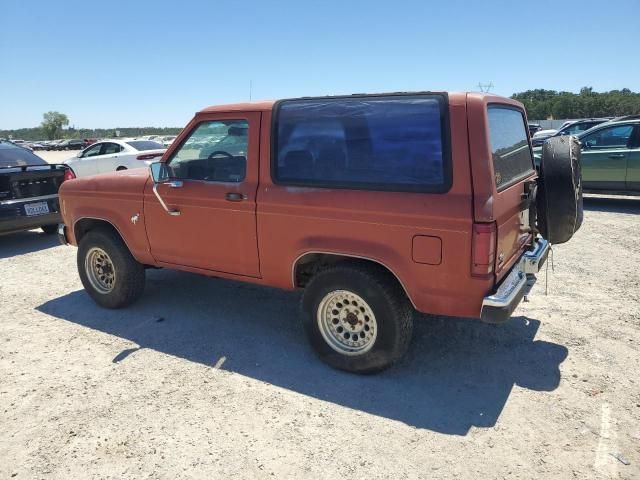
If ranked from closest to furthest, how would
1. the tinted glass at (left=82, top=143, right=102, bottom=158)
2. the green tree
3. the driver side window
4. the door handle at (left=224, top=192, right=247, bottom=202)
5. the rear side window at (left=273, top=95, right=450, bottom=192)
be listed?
the rear side window at (left=273, top=95, right=450, bottom=192), the door handle at (left=224, top=192, right=247, bottom=202), the driver side window, the tinted glass at (left=82, top=143, right=102, bottom=158), the green tree

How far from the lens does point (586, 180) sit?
9844 mm

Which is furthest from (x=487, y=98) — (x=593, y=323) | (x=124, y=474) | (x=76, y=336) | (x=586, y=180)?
(x=586, y=180)

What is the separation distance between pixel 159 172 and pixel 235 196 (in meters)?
0.79

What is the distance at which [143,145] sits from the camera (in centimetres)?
1411

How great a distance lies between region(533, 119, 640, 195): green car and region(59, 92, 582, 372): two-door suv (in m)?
6.37

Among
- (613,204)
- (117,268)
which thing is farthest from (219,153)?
(613,204)

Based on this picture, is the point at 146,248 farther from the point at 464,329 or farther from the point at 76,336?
the point at 464,329

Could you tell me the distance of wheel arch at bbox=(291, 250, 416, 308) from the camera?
10.9 ft

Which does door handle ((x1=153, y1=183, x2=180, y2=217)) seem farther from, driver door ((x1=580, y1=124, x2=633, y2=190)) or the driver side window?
driver door ((x1=580, y1=124, x2=633, y2=190))

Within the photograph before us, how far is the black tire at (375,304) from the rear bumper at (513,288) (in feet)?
1.86

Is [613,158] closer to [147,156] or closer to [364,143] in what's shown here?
[364,143]

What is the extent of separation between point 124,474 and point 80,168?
1339 cm

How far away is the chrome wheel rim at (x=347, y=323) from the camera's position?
347 centimetres

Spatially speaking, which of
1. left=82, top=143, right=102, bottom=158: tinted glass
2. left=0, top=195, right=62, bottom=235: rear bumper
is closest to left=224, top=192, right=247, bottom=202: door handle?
left=0, top=195, right=62, bottom=235: rear bumper
